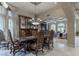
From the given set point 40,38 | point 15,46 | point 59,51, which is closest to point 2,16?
point 15,46

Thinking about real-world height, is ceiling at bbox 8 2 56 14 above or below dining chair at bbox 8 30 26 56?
above

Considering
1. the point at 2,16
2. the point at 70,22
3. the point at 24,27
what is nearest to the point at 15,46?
the point at 24,27

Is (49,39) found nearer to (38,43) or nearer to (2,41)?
(38,43)

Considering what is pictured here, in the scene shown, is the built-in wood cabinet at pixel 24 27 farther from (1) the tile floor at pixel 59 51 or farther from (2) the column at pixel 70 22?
(2) the column at pixel 70 22

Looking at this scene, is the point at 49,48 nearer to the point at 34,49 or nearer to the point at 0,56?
the point at 34,49

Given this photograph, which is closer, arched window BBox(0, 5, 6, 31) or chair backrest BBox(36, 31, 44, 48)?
arched window BBox(0, 5, 6, 31)

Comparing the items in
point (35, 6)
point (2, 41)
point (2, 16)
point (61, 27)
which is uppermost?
point (35, 6)

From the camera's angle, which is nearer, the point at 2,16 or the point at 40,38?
the point at 2,16

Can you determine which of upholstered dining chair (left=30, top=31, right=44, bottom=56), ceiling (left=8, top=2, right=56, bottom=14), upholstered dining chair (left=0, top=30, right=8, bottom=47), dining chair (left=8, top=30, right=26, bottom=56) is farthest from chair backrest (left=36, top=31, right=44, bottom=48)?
upholstered dining chair (left=0, top=30, right=8, bottom=47)

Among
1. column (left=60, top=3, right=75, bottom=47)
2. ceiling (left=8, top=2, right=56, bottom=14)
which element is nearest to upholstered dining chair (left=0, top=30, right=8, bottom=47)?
ceiling (left=8, top=2, right=56, bottom=14)

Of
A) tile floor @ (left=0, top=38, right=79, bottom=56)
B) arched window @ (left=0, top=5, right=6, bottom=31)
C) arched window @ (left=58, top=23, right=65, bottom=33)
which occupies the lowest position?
tile floor @ (left=0, top=38, right=79, bottom=56)

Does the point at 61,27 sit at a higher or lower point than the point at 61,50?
higher

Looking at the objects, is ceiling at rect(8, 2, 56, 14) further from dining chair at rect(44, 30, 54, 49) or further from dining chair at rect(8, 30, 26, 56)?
dining chair at rect(8, 30, 26, 56)

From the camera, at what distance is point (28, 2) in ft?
6.69
